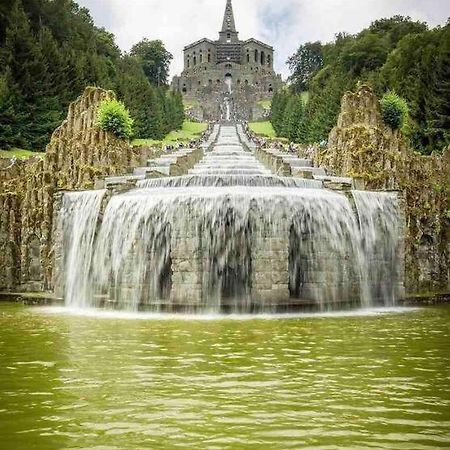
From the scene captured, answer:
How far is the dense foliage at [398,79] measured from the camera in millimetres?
54938

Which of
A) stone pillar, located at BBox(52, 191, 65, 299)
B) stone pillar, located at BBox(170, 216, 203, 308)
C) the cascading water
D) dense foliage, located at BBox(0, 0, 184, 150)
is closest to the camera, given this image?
stone pillar, located at BBox(170, 216, 203, 308)

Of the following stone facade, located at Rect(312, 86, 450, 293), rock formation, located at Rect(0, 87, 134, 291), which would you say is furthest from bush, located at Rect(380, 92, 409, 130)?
rock formation, located at Rect(0, 87, 134, 291)

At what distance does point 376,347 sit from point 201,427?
6.50m

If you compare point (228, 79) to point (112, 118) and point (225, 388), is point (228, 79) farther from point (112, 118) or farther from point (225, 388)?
point (225, 388)

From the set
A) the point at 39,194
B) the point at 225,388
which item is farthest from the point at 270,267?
the point at 39,194

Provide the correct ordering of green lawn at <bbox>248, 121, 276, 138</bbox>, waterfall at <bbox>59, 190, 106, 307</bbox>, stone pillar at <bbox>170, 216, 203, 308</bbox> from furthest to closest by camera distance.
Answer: green lawn at <bbox>248, 121, 276, 138</bbox>
waterfall at <bbox>59, 190, 106, 307</bbox>
stone pillar at <bbox>170, 216, 203, 308</bbox>

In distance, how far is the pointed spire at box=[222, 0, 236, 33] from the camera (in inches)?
7411

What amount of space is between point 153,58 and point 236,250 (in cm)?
13217

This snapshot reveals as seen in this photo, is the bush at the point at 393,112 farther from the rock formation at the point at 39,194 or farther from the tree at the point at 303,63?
the tree at the point at 303,63

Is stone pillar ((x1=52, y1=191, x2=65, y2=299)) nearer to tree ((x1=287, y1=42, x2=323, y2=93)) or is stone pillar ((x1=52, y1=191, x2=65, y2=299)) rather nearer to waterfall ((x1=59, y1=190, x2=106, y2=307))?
waterfall ((x1=59, y1=190, x2=106, y2=307))

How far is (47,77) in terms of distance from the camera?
6394cm

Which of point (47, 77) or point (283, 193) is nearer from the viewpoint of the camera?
point (283, 193)

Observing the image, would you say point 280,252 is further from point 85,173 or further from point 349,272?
point 85,173

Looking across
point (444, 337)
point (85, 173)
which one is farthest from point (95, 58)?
point (444, 337)
